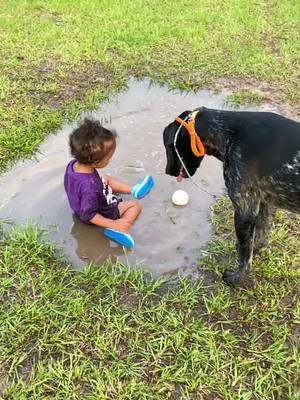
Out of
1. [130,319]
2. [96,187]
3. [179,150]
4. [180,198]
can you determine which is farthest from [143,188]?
[130,319]

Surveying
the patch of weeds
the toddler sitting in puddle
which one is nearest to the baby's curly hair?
the toddler sitting in puddle

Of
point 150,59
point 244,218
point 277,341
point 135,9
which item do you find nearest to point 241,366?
point 277,341

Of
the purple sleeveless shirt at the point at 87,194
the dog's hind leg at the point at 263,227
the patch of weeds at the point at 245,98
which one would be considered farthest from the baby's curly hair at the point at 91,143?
the patch of weeds at the point at 245,98

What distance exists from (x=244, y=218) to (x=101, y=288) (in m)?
1.21

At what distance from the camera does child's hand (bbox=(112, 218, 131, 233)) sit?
444cm

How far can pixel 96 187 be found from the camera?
4.41m

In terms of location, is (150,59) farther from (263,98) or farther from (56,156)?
(56,156)

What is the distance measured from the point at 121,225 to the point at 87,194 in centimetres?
40

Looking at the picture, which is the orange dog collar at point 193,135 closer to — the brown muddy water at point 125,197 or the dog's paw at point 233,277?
the brown muddy water at point 125,197

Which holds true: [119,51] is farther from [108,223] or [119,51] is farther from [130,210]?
[108,223]

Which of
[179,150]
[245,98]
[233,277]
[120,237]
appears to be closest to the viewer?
[233,277]

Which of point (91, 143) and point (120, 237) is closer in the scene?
point (91, 143)

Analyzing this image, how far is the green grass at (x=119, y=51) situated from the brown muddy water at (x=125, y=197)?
338 millimetres

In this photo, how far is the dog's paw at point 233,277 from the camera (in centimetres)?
400
